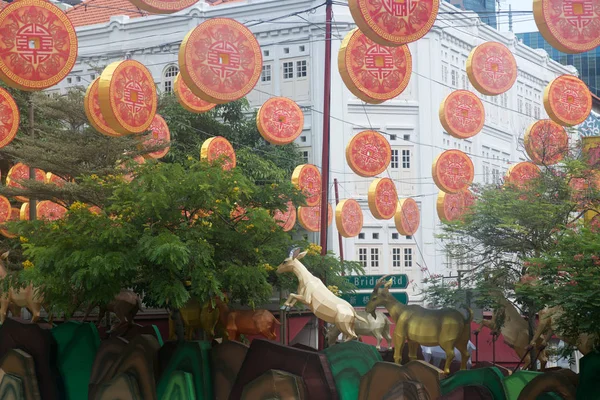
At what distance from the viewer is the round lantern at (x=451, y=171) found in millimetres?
24766

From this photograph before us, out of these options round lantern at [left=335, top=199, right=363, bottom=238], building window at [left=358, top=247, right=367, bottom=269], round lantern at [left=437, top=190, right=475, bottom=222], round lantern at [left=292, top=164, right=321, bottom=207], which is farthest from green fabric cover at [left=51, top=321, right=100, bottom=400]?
building window at [left=358, top=247, right=367, bottom=269]

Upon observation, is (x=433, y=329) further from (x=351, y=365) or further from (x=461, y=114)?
(x=461, y=114)

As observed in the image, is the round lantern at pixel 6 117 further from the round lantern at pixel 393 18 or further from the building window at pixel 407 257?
the building window at pixel 407 257

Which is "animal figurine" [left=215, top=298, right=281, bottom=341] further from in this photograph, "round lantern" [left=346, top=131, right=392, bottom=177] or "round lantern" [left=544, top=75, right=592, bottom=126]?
"round lantern" [left=346, top=131, right=392, bottom=177]

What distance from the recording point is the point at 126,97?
1658 centimetres

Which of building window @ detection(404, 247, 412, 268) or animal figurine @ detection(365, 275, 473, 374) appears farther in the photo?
building window @ detection(404, 247, 412, 268)

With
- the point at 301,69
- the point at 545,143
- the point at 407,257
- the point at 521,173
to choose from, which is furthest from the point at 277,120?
the point at 407,257

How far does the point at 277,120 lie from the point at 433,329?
919 cm

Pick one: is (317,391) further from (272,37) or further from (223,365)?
(272,37)

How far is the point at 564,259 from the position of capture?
1441 centimetres

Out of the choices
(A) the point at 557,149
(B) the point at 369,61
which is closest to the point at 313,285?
(B) the point at 369,61

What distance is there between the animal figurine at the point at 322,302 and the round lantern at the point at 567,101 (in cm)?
630

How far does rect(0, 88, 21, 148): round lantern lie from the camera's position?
19438 mm

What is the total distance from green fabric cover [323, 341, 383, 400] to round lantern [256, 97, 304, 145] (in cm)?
891
